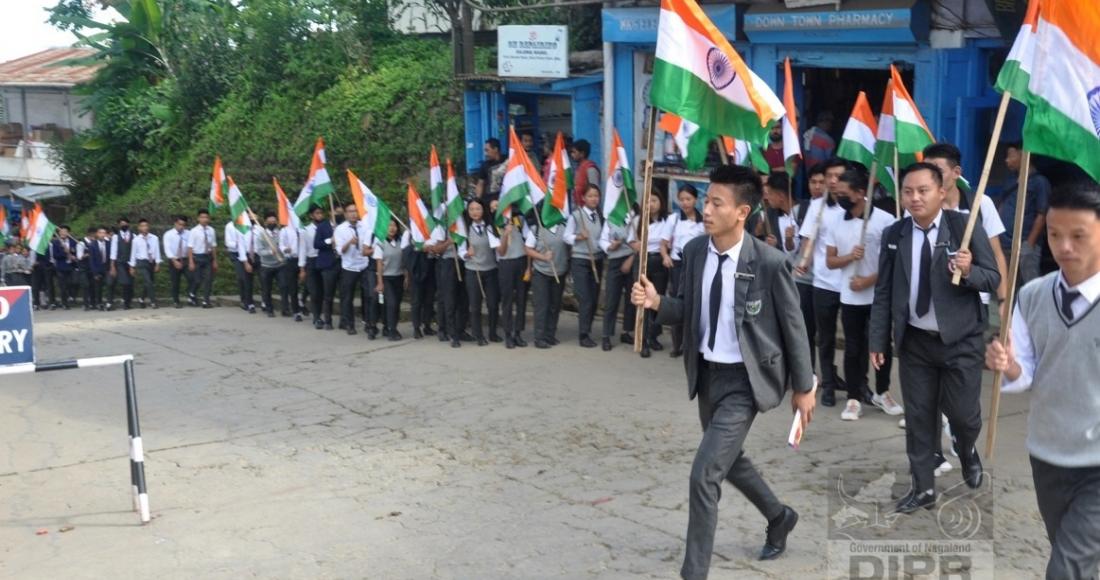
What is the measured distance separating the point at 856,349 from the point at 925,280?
92.0 inches

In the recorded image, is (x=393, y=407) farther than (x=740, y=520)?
Yes

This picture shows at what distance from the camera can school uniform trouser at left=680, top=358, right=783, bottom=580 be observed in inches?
229

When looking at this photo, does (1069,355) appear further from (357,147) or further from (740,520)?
(357,147)

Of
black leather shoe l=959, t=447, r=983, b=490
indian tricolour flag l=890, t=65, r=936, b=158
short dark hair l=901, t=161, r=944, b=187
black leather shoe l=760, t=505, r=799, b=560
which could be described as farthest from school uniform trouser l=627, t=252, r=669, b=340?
black leather shoe l=760, t=505, r=799, b=560

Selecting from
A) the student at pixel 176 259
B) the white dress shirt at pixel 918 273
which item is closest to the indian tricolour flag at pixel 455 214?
the white dress shirt at pixel 918 273

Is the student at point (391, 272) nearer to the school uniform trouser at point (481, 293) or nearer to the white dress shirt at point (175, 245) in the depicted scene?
the school uniform trouser at point (481, 293)

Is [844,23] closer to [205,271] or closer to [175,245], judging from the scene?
[205,271]

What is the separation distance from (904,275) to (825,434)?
222 centimetres

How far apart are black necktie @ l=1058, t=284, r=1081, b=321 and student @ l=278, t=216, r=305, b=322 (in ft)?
47.2

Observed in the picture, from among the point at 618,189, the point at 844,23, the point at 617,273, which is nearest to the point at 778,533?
the point at 618,189

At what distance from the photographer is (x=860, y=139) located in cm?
972

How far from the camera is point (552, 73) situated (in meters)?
17.9

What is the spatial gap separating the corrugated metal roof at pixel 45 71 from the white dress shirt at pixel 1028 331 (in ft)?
118

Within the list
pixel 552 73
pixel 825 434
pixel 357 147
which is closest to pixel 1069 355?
pixel 825 434
